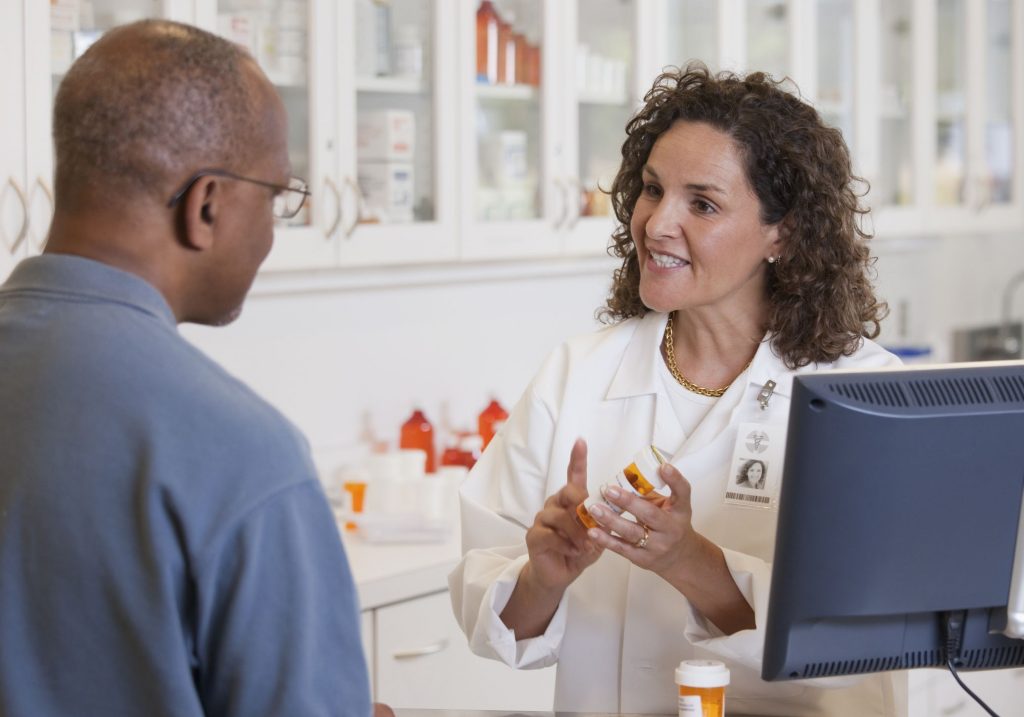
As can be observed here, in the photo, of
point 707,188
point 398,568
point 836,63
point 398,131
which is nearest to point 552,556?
point 707,188

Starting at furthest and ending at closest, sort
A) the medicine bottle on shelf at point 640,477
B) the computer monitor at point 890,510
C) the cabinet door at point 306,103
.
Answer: the cabinet door at point 306,103, the medicine bottle on shelf at point 640,477, the computer monitor at point 890,510

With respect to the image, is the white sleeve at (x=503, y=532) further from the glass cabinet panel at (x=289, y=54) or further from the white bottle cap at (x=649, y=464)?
the glass cabinet panel at (x=289, y=54)

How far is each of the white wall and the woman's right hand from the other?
4.07 ft

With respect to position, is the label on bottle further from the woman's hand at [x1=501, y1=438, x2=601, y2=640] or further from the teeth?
the teeth

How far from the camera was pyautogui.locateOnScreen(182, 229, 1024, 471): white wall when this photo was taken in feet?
9.64

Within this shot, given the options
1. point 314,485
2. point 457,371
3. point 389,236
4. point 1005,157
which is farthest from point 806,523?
point 1005,157

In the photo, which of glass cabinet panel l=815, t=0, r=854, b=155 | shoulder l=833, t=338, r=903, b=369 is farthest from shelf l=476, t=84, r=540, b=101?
shoulder l=833, t=338, r=903, b=369

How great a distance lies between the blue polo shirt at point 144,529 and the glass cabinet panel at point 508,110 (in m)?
1.98

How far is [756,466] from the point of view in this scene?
1.71m

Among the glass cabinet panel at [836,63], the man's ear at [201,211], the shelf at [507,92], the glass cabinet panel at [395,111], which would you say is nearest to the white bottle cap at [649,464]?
the man's ear at [201,211]

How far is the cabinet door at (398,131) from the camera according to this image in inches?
104

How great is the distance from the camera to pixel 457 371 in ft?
11.0

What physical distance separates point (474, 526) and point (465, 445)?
4.34 feet

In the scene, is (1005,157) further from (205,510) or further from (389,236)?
(205,510)
